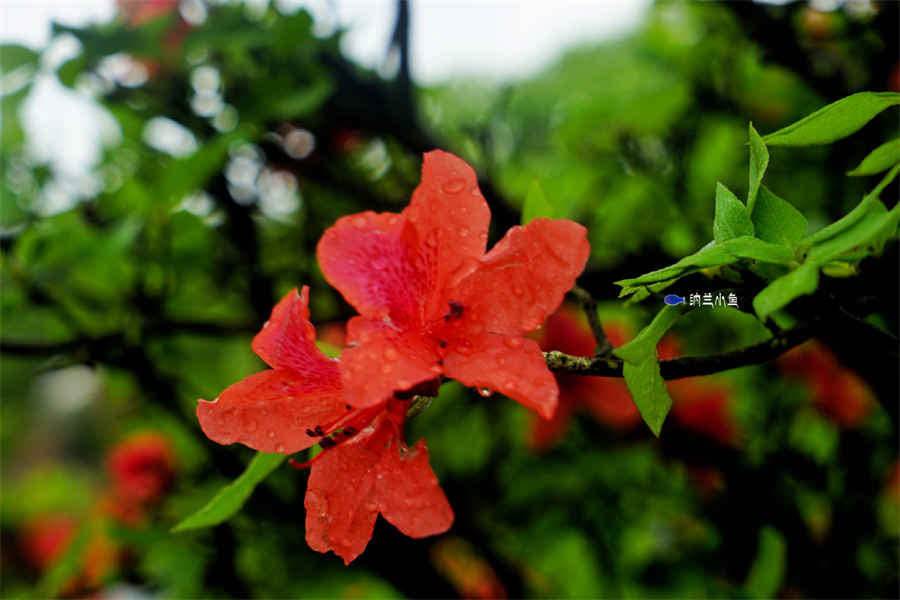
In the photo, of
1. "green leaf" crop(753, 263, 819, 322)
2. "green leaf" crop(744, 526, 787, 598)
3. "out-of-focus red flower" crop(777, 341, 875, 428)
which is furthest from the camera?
"out-of-focus red flower" crop(777, 341, 875, 428)

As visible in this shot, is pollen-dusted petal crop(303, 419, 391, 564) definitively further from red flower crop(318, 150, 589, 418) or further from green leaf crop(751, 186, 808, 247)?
green leaf crop(751, 186, 808, 247)

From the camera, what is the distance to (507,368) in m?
0.47

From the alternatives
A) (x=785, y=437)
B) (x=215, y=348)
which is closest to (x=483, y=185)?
(x=785, y=437)

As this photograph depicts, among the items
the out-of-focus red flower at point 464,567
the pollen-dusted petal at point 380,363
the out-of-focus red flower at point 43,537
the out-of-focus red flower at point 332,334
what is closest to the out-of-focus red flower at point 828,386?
the out-of-focus red flower at point 464,567

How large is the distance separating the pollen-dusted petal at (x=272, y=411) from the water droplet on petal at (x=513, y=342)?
131 millimetres

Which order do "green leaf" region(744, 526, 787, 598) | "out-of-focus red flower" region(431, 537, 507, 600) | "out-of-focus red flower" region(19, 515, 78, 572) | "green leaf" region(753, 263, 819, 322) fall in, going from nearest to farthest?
"green leaf" region(753, 263, 819, 322), "green leaf" region(744, 526, 787, 598), "out-of-focus red flower" region(431, 537, 507, 600), "out-of-focus red flower" region(19, 515, 78, 572)

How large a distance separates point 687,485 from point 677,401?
211 millimetres

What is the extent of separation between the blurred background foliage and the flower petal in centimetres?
46

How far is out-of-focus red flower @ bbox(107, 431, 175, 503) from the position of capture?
6.33 ft

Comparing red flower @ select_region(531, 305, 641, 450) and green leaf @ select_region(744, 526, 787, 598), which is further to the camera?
red flower @ select_region(531, 305, 641, 450)

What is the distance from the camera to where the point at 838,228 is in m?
0.44

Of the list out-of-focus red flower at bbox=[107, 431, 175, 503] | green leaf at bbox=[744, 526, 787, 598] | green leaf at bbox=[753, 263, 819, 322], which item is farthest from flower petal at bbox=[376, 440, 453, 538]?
out-of-focus red flower at bbox=[107, 431, 175, 503]

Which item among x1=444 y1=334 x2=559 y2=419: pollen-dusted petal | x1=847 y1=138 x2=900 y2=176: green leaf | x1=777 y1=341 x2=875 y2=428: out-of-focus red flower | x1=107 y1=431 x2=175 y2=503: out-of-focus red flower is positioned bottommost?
x1=107 y1=431 x2=175 y2=503: out-of-focus red flower

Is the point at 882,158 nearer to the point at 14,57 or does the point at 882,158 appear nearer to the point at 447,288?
the point at 447,288
